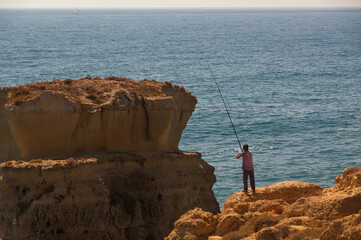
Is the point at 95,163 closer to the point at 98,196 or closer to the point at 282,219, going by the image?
the point at 98,196

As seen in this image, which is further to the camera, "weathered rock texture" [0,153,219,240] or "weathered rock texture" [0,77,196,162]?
"weathered rock texture" [0,77,196,162]

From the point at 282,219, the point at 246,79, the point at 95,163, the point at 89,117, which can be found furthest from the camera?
the point at 246,79

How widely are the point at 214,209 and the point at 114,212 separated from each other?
4027 mm

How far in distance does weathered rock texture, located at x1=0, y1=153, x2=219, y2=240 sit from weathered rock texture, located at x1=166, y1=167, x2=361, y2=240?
3.78m

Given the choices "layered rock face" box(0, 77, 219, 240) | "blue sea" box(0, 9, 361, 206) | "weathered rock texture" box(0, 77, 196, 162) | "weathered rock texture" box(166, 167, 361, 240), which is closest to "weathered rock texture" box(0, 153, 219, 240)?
"layered rock face" box(0, 77, 219, 240)

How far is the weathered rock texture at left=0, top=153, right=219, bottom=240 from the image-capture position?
19.6 meters

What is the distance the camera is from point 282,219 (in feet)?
52.4

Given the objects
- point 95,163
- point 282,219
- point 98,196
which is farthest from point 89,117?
point 282,219

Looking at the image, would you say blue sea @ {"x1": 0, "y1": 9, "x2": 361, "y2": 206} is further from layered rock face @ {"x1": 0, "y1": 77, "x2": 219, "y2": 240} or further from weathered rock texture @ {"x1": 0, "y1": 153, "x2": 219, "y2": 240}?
weathered rock texture @ {"x1": 0, "y1": 153, "x2": 219, "y2": 240}

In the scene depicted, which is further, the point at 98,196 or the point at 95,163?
the point at 95,163

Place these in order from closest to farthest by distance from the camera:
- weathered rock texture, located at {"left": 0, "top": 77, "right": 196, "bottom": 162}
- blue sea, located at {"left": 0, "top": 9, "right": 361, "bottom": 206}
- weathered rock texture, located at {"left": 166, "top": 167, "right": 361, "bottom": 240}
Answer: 1. weathered rock texture, located at {"left": 166, "top": 167, "right": 361, "bottom": 240}
2. weathered rock texture, located at {"left": 0, "top": 77, "right": 196, "bottom": 162}
3. blue sea, located at {"left": 0, "top": 9, "right": 361, "bottom": 206}

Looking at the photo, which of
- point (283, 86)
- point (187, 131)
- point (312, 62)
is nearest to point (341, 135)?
point (187, 131)

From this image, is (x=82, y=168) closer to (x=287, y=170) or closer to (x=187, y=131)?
(x=287, y=170)

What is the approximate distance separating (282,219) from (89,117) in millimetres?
7789
